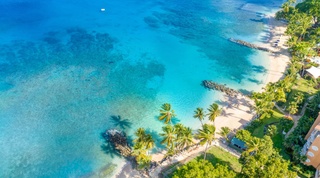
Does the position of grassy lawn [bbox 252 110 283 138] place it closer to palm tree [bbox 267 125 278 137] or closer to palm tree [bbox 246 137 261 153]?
palm tree [bbox 267 125 278 137]

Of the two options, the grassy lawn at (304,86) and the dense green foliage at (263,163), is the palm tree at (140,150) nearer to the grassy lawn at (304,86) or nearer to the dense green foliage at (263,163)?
the dense green foliage at (263,163)

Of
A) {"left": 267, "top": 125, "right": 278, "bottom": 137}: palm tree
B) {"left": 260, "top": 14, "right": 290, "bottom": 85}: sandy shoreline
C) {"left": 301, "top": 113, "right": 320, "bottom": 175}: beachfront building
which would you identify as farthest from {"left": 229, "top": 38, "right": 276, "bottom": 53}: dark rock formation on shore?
{"left": 301, "top": 113, "right": 320, "bottom": 175}: beachfront building

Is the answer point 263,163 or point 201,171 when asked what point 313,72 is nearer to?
point 263,163

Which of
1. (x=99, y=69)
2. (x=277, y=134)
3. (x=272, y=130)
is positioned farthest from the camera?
(x=99, y=69)

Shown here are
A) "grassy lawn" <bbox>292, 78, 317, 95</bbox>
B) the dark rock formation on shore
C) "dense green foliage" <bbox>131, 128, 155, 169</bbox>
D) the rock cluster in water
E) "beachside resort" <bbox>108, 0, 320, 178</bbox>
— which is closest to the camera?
"beachside resort" <bbox>108, 0, 320, 178</bbox>

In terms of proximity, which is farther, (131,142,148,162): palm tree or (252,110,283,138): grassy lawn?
(252,110,283,138): grassy lawn

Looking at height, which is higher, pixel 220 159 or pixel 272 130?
pixel 272 130

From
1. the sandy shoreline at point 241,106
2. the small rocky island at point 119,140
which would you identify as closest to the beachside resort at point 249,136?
the sandy shoreline at point 241,106

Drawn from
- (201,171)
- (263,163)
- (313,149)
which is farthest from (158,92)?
(313,149)
